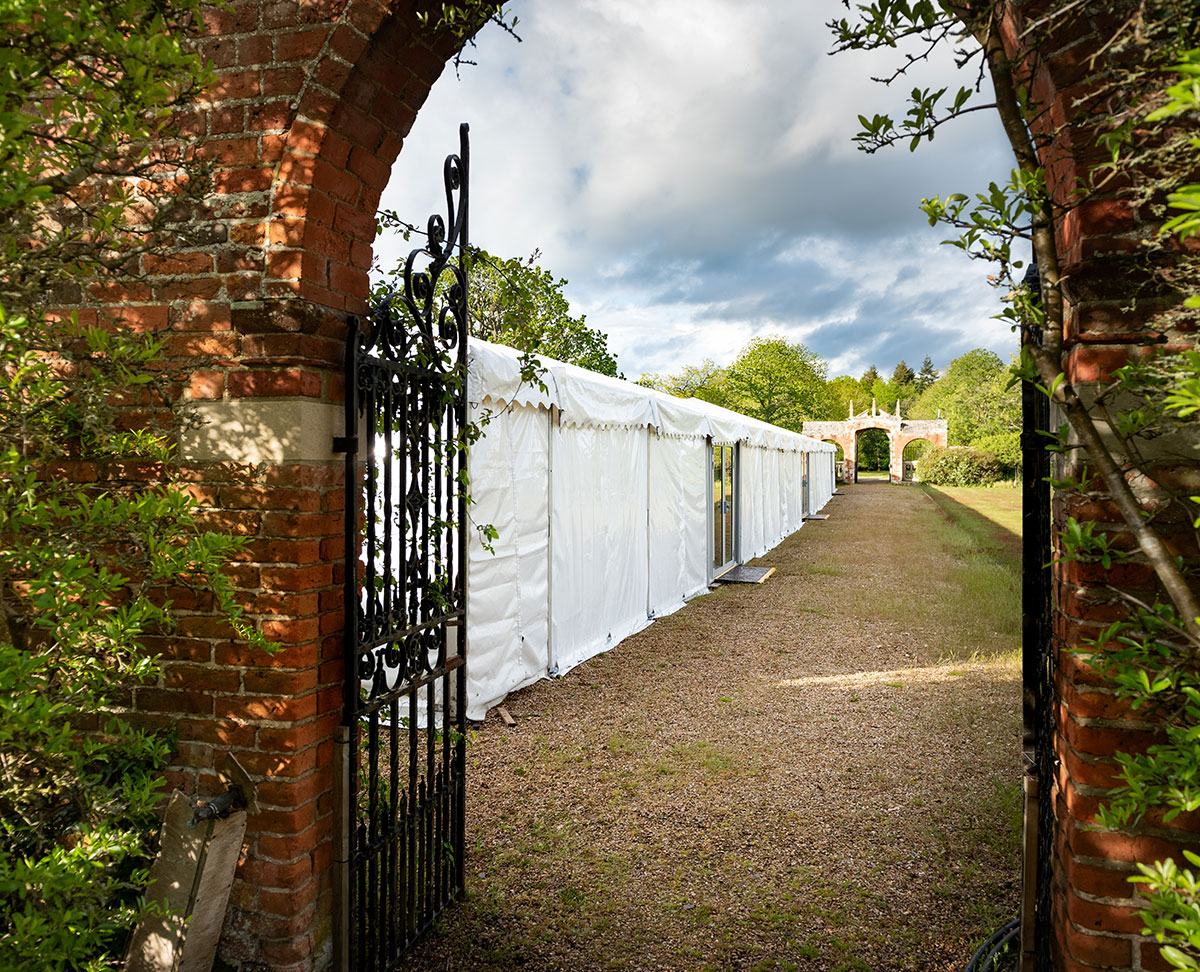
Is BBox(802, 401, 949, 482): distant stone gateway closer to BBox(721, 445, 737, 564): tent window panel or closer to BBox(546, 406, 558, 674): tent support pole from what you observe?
BBox(721, 445, 737, 564): tent window panel

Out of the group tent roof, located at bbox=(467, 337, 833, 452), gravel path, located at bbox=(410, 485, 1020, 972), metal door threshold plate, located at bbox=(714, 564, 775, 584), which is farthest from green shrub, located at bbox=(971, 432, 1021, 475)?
gravel path, located at bbox=(410, 485, 1020, 972)

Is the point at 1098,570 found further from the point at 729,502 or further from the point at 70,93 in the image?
the point at 729,502

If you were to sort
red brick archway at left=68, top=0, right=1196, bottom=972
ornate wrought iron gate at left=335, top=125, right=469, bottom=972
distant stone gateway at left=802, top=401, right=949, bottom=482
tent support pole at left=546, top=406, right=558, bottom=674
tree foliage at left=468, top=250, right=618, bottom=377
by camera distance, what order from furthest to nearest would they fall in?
distant stone gateway at left=802, top=401, right=949, bottom=482 → tree foliage at left=468, top=250, right=618, bottom=377 → tent support pole at left=546, top=406, right=558, bottom=674 → ornate wrought iron gate at left=335, top=125, right=469, bottom=972 → red brick archway at left=68, top=0, right=1196, bottom=972

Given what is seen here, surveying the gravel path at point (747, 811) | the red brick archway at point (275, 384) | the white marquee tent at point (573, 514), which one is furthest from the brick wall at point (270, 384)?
the white marquee tent at point (573, 514)

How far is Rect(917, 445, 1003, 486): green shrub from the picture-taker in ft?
140

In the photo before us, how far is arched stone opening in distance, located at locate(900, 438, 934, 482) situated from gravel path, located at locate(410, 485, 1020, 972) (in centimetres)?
4932

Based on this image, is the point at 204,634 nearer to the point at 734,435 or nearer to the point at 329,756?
the point at 329,756

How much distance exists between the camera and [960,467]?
44.1 meters

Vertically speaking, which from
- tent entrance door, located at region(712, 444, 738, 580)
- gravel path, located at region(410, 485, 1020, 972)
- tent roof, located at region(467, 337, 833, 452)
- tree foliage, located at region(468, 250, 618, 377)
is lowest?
gravel path, located at region(410, 485, 1020, 972)

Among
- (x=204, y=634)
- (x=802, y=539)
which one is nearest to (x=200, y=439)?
(x=204, y=634)

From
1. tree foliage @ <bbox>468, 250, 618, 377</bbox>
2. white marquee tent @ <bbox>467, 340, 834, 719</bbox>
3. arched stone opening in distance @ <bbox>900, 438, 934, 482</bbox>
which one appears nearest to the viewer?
white marquee tent @ <bbox>467, 340, 834, 719</bbox>

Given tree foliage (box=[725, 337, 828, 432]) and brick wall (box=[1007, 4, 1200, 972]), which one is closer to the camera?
brick wall (box=[1007, 4, 1200, 972])

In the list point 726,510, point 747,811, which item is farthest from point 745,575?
point 747,811

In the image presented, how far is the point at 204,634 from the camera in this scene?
94.9 inches
